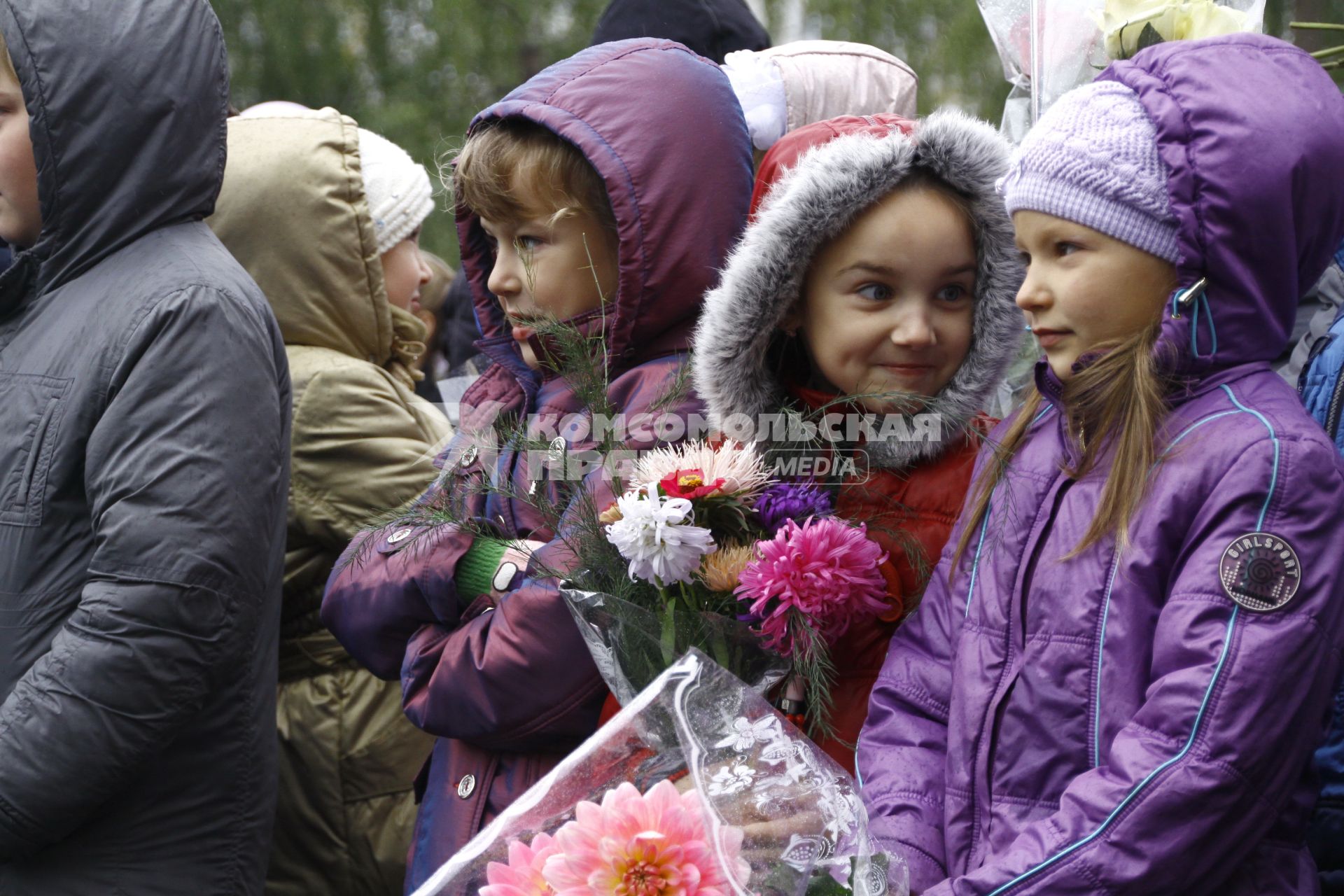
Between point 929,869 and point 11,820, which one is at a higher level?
point 929,869

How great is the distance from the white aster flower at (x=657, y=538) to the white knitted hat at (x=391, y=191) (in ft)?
6.91

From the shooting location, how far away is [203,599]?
2.40 metres

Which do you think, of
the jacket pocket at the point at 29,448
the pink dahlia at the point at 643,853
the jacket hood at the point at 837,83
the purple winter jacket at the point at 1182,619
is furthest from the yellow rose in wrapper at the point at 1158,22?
the jacket pocket at the point at 29,448

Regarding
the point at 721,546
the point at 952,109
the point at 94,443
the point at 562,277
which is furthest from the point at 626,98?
the point at 94,443

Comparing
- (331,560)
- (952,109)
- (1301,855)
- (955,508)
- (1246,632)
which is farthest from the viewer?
(331,560)

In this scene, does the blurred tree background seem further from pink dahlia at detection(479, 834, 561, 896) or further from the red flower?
pink dahlia at detection(479, 834, 561, 896)

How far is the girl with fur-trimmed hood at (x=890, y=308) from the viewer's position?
2309 millimetres

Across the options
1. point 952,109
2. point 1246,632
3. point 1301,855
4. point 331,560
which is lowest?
point 331,560

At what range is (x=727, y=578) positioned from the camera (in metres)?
2.05

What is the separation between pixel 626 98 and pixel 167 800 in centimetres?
155

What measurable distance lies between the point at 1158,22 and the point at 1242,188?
32.0 inches

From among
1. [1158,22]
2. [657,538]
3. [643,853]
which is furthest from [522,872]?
[1158,22]

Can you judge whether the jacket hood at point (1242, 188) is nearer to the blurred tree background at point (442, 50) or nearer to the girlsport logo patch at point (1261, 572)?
the girlsport logo patch at point (1261, 572)

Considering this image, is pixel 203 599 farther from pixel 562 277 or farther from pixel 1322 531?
pixel 1322 531
